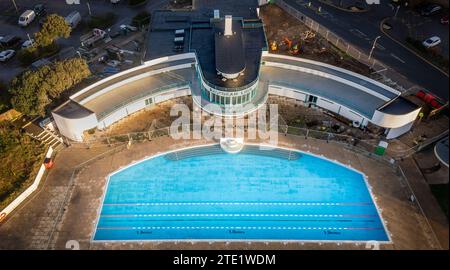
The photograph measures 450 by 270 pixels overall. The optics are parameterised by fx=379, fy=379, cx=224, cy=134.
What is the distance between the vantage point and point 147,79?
64438 millimetres

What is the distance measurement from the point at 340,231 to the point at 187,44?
4158cm

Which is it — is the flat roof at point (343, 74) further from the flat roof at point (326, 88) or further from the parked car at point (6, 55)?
the parked car at point (6, 55)

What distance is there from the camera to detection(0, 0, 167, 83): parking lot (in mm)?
74688

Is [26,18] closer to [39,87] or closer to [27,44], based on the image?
[27,44]

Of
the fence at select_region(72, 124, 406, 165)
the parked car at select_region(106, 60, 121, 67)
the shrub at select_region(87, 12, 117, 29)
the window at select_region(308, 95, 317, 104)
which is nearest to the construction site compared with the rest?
the window at select_region(308, 95, 317, 104)

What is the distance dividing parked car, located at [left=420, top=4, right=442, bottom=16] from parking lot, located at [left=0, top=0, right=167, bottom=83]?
57.2m

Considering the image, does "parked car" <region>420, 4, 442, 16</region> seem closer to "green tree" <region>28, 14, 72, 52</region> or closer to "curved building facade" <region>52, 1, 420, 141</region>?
"curved building facade" <region>52, 1, 420, 141</region>

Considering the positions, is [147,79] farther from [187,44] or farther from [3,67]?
[3,67]

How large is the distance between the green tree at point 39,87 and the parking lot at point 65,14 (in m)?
15.1

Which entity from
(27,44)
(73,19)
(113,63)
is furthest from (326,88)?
(27,44)

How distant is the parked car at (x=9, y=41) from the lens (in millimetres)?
75062

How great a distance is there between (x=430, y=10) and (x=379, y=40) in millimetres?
16800

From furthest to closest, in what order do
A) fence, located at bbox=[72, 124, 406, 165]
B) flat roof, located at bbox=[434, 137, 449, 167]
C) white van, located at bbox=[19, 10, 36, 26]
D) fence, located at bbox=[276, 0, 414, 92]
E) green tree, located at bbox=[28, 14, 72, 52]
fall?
white van, located at bbox=[19, 10, 36, 26]
green tree, located at bbox=[28, 14, 72, 52]
fence, located at bbox=[276, 0, 414, 92]
fence, located at bbox=[72, 124, 406, 165]
flat roof, located at bbox=[434, 137, 449, 167]

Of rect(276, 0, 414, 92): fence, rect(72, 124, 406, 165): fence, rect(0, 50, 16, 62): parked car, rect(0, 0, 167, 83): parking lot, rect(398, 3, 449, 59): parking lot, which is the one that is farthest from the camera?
rect(0, 0, 167, 83): parking lot
